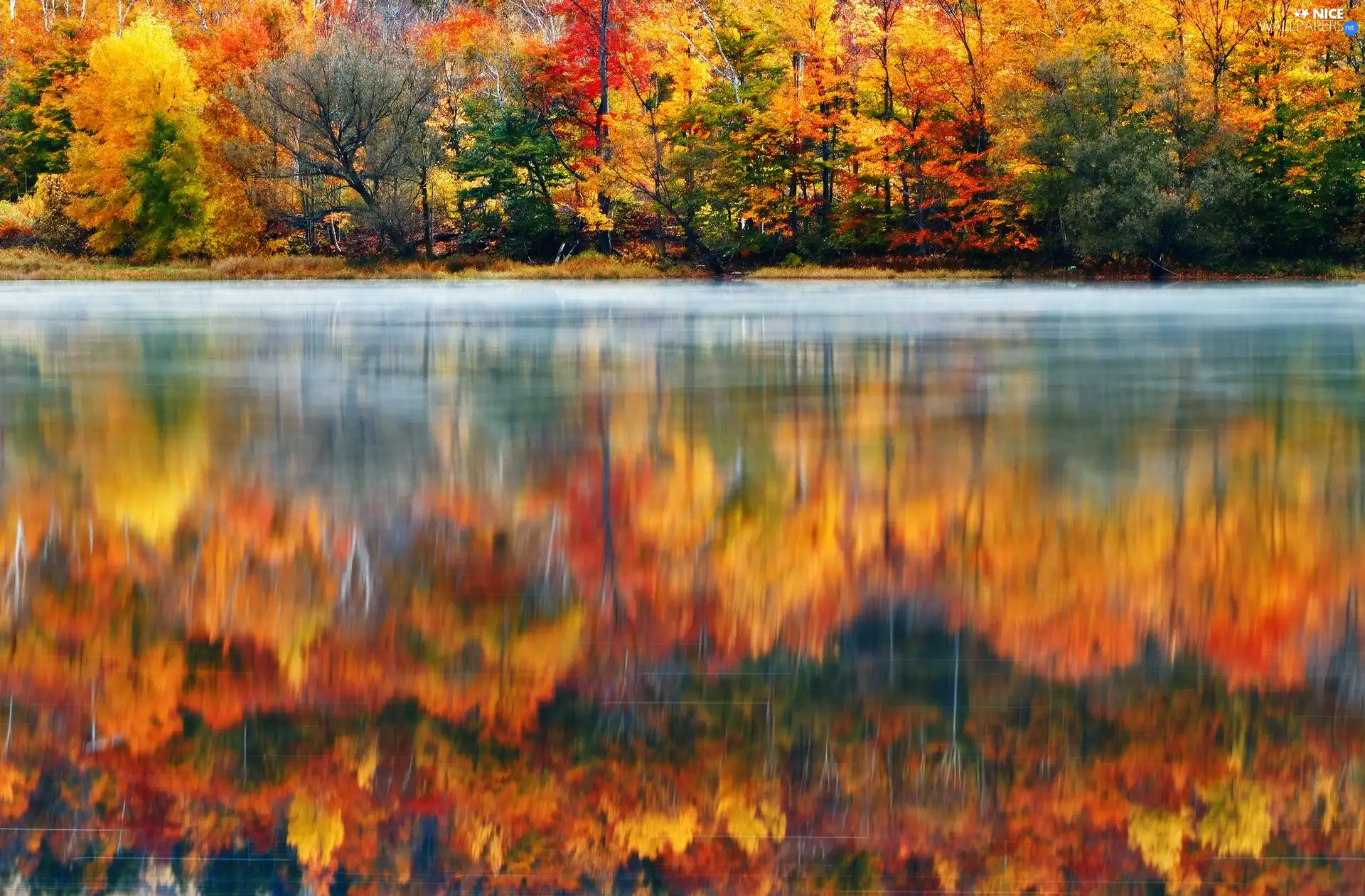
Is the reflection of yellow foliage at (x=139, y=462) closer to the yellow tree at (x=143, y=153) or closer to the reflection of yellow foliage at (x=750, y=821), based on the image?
the reflection of yellow foliage at (x=750, y=821)

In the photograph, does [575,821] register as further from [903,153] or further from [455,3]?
[455,3]

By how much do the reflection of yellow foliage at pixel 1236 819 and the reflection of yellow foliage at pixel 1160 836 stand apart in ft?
0.15

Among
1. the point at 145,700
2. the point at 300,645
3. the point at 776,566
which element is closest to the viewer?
the point at 145,700

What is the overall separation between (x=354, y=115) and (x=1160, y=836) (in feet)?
203

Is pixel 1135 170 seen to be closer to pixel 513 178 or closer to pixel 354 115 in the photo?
pixel 513 178

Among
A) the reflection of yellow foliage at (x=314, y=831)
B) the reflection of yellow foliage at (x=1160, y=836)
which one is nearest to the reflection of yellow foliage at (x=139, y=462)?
the reflection of yellow foliage at (x=314, y=831)

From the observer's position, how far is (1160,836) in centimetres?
361

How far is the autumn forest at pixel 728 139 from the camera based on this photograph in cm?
5062

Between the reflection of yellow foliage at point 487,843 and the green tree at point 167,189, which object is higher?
the green tree at point 167,189

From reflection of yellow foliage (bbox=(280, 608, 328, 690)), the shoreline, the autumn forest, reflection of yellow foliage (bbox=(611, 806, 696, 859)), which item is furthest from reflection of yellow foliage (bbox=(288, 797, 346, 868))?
the shoreline

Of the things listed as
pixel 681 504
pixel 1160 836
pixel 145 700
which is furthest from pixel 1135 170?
pixel 1160 836

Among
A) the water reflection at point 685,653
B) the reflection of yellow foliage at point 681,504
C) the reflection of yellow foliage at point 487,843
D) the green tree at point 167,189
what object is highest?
the green tree at point 167,189

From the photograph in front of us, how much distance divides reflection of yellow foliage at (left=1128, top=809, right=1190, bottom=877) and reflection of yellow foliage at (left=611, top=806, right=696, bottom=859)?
0.99 metres

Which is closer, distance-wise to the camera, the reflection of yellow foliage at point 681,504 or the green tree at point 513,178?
the reflection of yellow foliage at point 681,504
